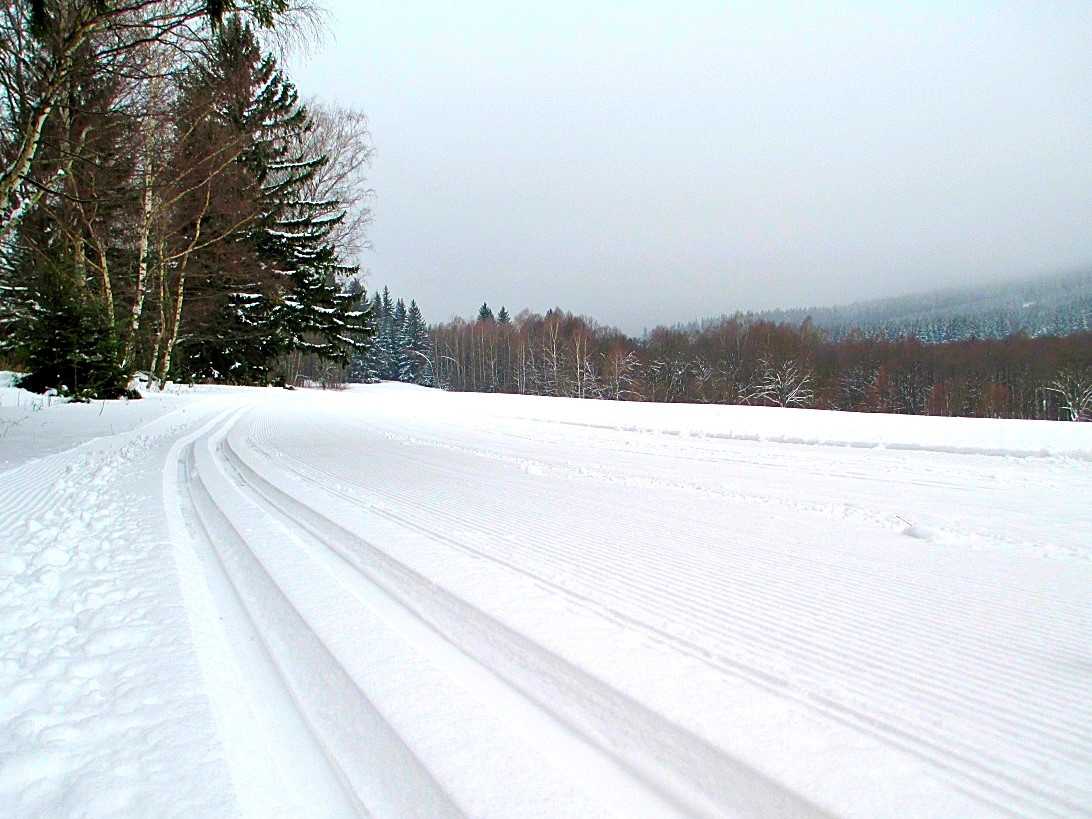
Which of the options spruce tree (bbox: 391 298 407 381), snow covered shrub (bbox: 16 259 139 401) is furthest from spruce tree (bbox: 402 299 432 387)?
snow covered shrub (bbox: 16 259 139 401)

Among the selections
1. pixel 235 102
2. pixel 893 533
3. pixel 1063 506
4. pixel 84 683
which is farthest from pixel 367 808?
pixel 235 102

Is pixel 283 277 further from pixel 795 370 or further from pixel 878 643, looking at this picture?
pixel 795 370

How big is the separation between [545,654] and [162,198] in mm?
17734

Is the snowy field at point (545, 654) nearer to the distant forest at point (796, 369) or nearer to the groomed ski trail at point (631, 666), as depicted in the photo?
the groomed ski trail at point (631, 666)

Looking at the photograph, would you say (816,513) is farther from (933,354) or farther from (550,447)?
(933,354)

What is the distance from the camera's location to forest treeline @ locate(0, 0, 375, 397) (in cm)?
674

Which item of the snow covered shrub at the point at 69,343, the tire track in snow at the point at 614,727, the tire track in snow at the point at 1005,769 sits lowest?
the tire track in snow at the point at 614,727

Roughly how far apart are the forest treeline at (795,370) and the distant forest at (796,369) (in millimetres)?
107

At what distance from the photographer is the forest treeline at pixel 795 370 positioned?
44062 mm

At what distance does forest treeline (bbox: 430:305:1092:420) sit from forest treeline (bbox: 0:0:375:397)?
2782 centimetres

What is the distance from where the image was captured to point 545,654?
6.32 ft

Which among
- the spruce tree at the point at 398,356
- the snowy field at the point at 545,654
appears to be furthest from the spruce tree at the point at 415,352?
the snowy field at the point at 545,654

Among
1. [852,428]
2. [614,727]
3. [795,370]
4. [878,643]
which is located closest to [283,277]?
[852,428]

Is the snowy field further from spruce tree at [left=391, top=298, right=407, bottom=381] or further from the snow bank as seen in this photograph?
spruce tree at [left=391, top=298, right=407, bottom=381]
